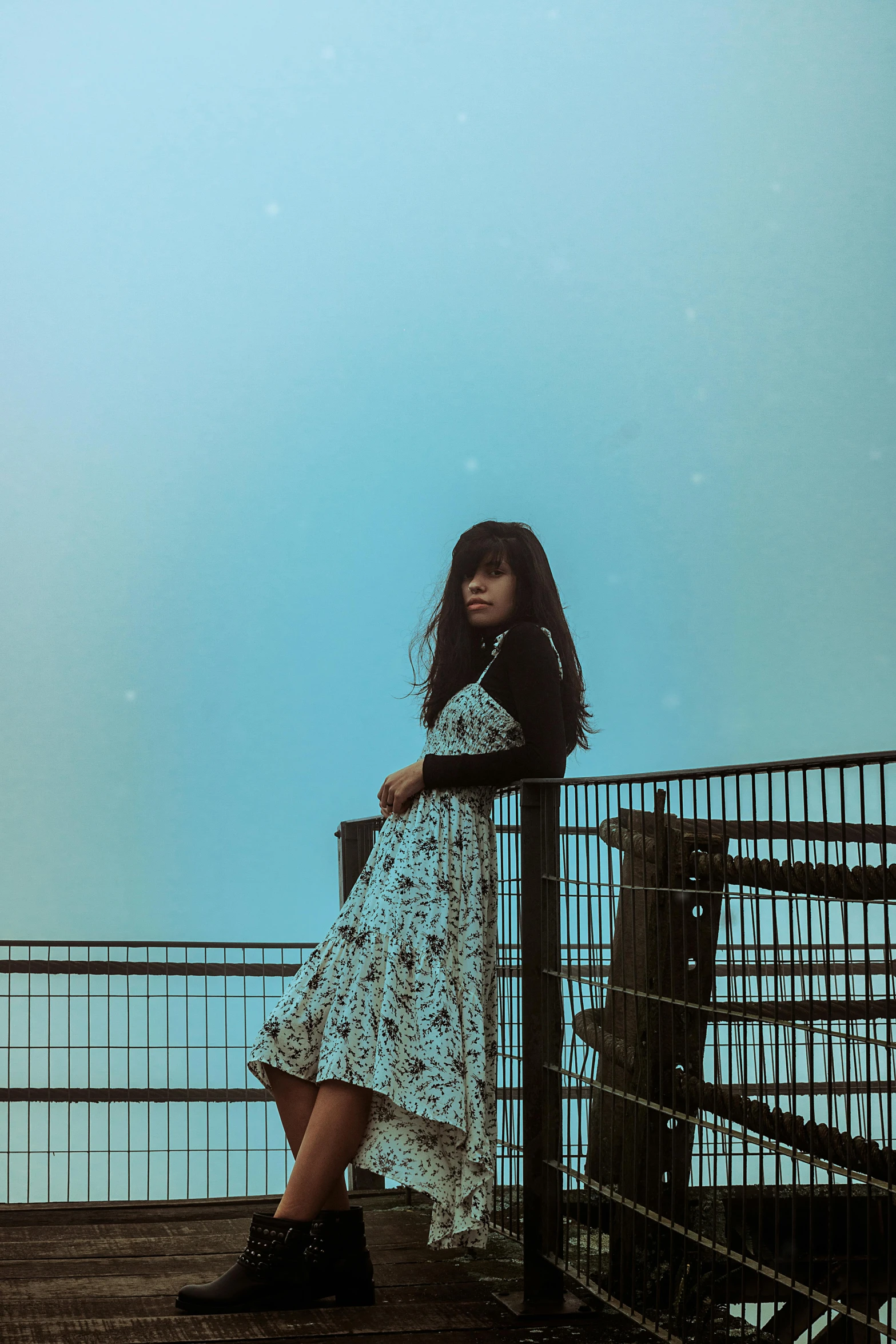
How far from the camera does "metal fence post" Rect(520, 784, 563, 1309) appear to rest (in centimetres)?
211

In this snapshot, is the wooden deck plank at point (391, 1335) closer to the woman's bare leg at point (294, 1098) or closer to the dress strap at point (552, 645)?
the woman's bare leg at point (294, 1098)

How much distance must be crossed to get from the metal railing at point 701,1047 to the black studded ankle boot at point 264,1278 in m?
0.37

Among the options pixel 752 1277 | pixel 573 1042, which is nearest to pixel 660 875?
pixel 573 1042

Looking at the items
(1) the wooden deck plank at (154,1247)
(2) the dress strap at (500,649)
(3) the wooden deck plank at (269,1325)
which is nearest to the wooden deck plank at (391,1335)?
(3) the wooden deck plank at (269,1325)

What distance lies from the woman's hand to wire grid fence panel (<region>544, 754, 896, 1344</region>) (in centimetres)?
27

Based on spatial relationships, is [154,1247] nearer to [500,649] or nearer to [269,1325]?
[269,1325]

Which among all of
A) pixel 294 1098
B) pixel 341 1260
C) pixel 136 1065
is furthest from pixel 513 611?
pixel 136 1065

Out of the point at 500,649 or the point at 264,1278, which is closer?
the point at 264,1278

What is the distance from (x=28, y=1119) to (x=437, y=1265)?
220 cm

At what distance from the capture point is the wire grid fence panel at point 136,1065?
414 centimetres

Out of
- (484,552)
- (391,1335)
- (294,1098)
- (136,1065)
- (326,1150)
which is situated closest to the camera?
(391,1335)

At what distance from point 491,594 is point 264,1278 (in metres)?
1.18

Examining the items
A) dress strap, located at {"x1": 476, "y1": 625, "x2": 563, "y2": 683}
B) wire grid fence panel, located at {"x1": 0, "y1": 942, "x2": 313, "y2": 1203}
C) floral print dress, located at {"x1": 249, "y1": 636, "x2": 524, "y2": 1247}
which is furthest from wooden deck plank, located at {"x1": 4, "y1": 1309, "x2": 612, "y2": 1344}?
wire grid fence panel, located at {"x1": 0, "y1": 942, "x2": 313, "y2": 1203}

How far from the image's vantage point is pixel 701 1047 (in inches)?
71.2
